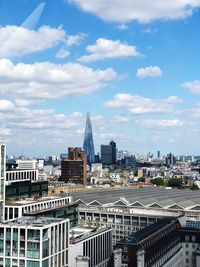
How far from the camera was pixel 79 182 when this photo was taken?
37719mm

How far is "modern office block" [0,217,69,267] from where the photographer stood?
8820 mm

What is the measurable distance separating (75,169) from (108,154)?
4119cm

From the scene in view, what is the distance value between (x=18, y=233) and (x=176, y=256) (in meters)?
5.19

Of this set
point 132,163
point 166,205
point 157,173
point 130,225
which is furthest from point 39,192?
point 132,163

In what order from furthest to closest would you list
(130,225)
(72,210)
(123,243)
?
(130,225), (72,210), (123,243)

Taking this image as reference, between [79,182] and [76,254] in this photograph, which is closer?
[76,254]

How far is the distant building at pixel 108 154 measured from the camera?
78562mm

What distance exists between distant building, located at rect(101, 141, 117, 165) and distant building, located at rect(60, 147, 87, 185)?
39.7 metres

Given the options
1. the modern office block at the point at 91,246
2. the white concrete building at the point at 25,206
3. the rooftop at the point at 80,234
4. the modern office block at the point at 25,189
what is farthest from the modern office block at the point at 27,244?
the modern office block at the point at 25,189

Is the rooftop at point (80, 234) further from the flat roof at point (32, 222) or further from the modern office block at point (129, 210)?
the modern office block at point (129, 210)

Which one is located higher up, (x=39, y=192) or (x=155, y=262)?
(x=39, y=192)

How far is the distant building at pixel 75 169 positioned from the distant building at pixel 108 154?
130 ft

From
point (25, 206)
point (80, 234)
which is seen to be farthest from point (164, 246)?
point (25, 206)

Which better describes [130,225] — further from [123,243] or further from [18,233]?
[18,233]
